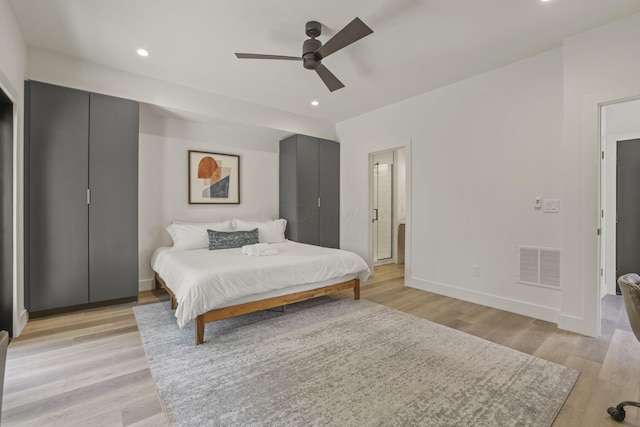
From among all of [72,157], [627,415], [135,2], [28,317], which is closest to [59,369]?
[28,317]

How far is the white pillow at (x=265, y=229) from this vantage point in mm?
4426

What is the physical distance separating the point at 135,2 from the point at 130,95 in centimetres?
146

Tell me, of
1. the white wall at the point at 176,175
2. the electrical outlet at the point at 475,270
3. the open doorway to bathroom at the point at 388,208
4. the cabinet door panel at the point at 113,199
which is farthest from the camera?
the open doorway to bathroom at the point at 388,208

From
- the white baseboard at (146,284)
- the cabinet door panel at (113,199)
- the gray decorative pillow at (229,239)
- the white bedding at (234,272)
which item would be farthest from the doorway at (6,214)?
the gray decorative pillow at (229,239)

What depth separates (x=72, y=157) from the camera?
3123mm

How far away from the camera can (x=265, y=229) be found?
4492mm

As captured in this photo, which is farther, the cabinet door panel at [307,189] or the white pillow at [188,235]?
the cabinet door panel at [307,189]

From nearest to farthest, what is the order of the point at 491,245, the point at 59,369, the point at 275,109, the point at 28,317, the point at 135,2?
the point at 59,369
the point at 135,2
the point at 28,317
the point at 491,245
the point at 275,109

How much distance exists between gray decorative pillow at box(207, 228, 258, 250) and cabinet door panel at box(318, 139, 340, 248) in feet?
4.63

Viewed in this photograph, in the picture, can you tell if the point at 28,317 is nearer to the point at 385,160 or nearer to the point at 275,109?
the point at 275,109

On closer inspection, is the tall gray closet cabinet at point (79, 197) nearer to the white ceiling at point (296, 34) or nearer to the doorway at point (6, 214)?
the doorway at point (6, 214)

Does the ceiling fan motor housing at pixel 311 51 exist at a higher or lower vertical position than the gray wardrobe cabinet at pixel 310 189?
higher

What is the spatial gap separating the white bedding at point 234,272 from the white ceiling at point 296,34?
2.15 metres

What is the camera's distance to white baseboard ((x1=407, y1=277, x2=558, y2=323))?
9.96 ft
